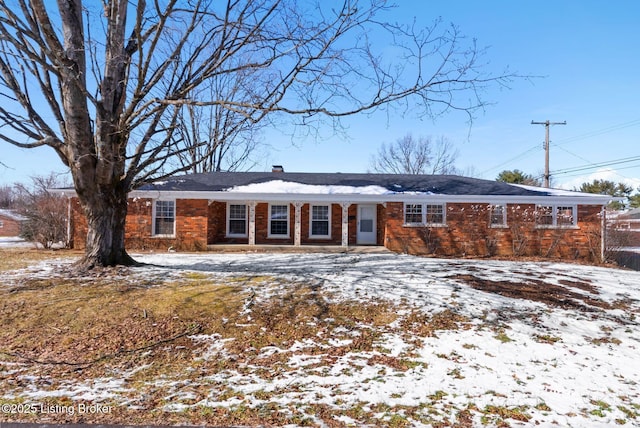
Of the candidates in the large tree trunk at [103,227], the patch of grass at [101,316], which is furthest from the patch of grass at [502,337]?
the large tree trunk at [103,227]

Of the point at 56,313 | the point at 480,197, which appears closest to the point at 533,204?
the point at 480,197

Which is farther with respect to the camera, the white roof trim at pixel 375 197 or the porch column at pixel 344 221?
the porch column at pixel 344 221

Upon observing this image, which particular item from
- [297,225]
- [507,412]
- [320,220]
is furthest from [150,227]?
[507,412]

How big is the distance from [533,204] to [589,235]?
8.43 ft

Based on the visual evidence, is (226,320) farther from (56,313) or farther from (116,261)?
(116,261)

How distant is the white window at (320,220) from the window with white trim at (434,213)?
14.7 feet

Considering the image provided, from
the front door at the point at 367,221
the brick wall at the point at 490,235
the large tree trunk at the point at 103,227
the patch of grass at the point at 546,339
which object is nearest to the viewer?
the patch of grass at the point at 546,339

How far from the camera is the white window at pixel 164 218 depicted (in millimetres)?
15312

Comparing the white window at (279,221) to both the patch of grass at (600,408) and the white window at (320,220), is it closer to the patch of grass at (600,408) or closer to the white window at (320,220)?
the white window at (320,220)

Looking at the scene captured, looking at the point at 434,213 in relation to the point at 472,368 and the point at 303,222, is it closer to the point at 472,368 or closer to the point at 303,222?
the point at 303,222

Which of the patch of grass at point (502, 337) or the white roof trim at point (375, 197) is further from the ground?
the white roof trim at point (375, 197)

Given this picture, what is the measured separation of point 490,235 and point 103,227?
45.8 ft

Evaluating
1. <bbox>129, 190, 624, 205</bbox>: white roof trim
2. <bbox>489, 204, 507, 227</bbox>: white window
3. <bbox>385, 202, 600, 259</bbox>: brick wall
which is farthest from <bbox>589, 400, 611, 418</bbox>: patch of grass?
<bbox>489, 204, 507, 227</bbox>: white window

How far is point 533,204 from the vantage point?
15.4 m
